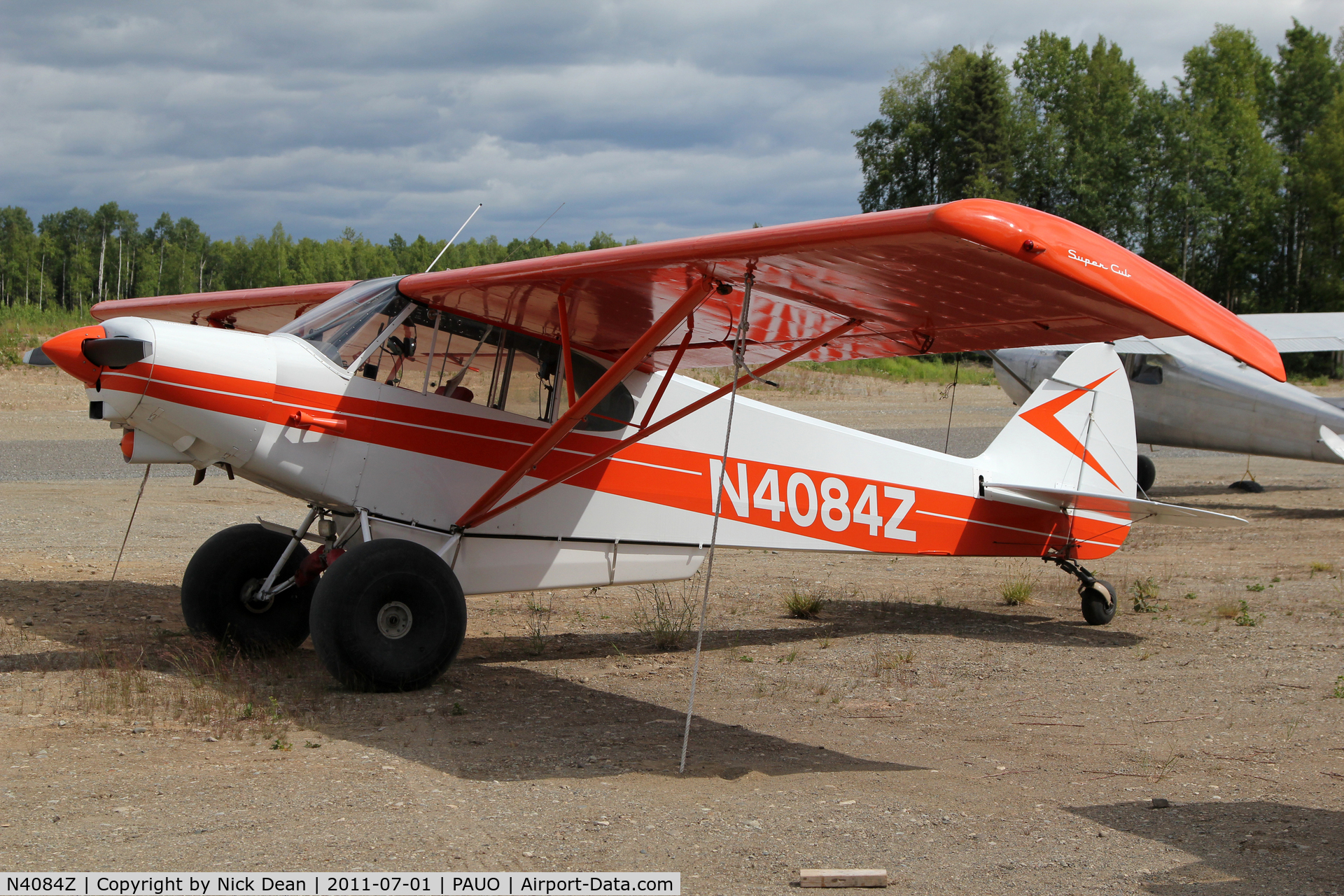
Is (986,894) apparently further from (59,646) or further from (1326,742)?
(59,646)

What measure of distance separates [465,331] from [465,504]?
4.00ft

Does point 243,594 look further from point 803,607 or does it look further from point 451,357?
point 803,607

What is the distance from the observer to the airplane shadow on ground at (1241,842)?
152 inches

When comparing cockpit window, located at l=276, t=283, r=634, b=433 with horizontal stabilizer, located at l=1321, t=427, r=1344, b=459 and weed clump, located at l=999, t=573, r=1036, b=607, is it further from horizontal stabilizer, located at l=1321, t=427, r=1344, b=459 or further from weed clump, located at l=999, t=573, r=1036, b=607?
horizontal stabilizer, located at l=1321, t=427, r=1344, b=459

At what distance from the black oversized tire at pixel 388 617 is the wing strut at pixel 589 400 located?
0.68 metres

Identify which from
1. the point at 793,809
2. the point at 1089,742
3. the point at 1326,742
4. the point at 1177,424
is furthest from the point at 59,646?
the point at 1177,424

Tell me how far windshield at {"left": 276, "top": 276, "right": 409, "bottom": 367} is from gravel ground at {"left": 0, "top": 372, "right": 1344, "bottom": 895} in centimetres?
215

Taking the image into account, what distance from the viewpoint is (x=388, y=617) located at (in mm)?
6184

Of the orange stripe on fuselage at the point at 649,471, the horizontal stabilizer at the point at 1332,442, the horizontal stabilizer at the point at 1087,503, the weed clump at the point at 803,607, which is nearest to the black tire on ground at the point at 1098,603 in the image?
the orange stripe on fuselage at the point at 649,471

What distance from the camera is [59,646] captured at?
23.3ft

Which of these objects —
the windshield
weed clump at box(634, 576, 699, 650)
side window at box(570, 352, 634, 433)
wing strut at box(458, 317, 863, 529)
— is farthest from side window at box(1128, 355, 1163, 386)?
the windshield

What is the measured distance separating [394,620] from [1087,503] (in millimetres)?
6259

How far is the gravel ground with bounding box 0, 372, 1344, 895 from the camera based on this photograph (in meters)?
4.07

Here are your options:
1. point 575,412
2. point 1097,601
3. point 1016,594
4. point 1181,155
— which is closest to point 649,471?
point 575,412
